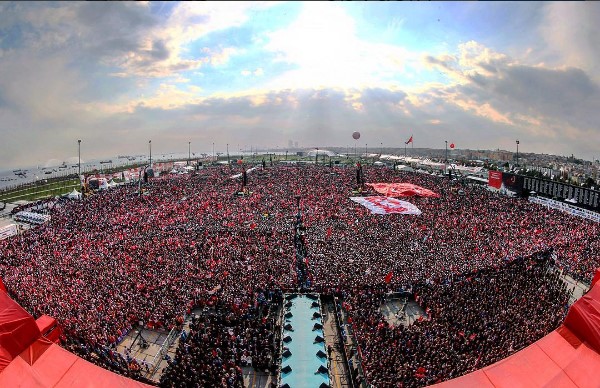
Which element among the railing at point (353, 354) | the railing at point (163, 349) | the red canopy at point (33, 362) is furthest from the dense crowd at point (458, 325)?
the red canopy at point (33, 362)

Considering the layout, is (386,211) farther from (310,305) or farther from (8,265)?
(8,265)

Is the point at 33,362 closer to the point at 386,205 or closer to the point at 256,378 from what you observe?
the point at 256,378

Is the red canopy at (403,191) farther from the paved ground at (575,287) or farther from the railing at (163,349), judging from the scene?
the railing at (163,349)

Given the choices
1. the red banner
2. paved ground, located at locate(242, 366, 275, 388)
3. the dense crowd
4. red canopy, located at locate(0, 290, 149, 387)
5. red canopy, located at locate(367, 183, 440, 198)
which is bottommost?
paved ground, located at locate(242, 366, 275, 388)

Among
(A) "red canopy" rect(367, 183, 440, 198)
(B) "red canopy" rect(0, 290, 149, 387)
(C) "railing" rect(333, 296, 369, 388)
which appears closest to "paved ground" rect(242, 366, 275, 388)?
(C) "railing" rect(333, 296, 369, 388)

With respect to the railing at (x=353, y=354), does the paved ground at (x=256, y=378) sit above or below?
below

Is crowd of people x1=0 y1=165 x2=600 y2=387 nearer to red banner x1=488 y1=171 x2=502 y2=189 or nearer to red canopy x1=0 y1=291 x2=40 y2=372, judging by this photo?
red canopy x1=0 y1=291 x2=40 y2=372
